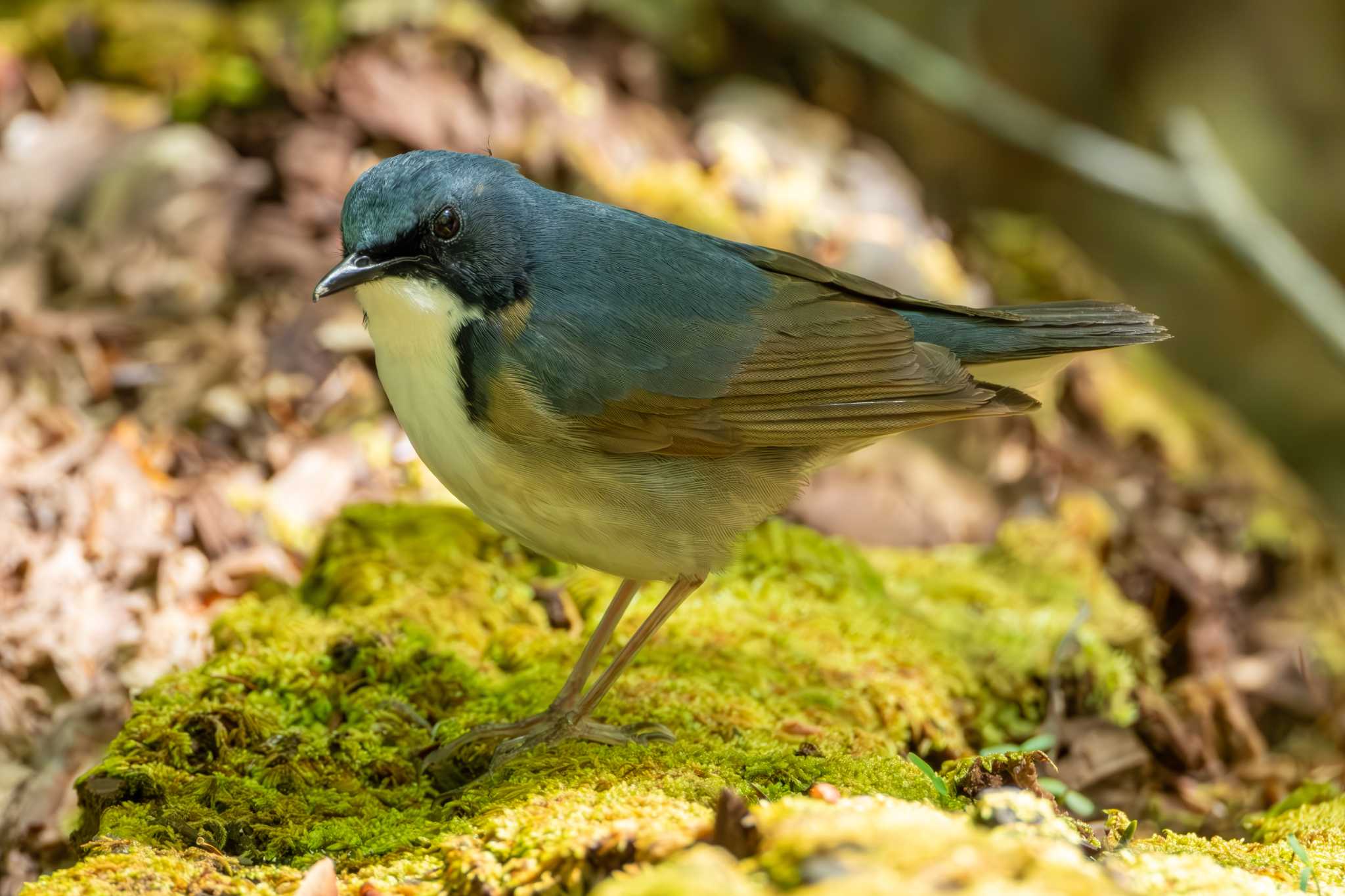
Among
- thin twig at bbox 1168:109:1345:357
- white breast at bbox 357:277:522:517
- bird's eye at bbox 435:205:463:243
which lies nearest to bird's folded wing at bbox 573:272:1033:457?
white breast at bbox 357:277:522:517

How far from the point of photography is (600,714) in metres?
3.58

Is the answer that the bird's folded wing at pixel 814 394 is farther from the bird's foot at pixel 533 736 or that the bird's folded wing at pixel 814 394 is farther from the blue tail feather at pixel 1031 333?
the bird's foot at pixel 533 736

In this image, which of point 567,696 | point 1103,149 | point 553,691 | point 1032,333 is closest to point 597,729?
point 567,696

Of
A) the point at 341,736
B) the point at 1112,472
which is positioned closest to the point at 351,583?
the point at 341,736

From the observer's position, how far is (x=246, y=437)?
17.2ft

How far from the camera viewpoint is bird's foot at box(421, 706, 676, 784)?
3.30 meters

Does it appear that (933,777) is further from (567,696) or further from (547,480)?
(547,480)

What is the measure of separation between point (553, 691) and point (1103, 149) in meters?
5.90

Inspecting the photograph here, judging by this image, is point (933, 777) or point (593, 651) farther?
point (593, 651)

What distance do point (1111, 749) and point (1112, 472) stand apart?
2471mm

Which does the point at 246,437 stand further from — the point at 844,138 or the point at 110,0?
the point at 844,138

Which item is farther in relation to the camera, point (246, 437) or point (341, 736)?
point (246, 437)

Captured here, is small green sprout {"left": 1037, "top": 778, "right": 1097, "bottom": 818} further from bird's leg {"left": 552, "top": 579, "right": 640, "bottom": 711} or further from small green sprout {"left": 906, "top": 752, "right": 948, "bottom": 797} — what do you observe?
bird's leg {"left": 552, "top": 579, "right": 640, "bottom": 711}

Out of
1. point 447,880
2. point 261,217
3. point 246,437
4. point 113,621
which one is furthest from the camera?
point 261,217
